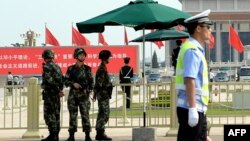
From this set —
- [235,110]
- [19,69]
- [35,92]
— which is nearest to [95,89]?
[35,92]

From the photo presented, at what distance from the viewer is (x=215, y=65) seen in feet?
314

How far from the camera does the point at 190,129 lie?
534cm

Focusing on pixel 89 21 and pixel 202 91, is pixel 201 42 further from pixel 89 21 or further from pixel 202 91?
pixel 89 21

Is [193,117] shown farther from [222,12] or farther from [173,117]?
[222,12]

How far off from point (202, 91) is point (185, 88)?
16 cm

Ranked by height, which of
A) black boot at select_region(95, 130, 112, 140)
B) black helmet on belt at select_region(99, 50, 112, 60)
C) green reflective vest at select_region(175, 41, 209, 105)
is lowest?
black boot at select_region(95, 130, 112, 140)

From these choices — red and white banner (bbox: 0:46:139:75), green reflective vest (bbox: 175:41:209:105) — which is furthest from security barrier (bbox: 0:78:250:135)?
red and white banner (bbox: 0:46:139:75)

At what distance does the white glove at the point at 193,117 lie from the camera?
17.0ft

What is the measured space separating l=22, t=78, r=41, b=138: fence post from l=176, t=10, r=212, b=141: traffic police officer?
5782 millimetres

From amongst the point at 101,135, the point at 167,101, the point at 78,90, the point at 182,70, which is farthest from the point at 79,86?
the point at 182,70

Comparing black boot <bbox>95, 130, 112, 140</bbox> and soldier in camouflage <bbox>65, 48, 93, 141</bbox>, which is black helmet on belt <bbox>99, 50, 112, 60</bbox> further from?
black boot <bbox>95, 130, 112, 140</bbox>

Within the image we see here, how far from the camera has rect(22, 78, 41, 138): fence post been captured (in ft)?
35.7

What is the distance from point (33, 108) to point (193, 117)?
6.19 m

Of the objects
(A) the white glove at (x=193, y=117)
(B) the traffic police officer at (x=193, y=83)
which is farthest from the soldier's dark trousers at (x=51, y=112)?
(A) the white glove at (x=193, y=117)
